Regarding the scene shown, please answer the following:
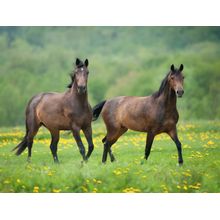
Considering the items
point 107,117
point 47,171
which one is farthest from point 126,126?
point 47,171

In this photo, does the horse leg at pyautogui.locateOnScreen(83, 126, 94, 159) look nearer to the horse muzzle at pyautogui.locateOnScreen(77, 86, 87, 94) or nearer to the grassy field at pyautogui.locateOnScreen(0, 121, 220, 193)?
the grassy field at pyautogui.locateOnScreen(0, 121, 220, 193)

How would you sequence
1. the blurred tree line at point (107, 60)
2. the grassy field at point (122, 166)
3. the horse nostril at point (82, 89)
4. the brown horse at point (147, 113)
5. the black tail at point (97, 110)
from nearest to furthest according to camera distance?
the grassy field at point (122, 166), the horse nostril at point (82, 89), the brown horse at point (147, 113), the blurred tree line at point (107, 60), the black tail at point (97, 110)

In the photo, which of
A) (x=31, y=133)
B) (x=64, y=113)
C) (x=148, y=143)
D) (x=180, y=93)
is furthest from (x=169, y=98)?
(x=31, y=133)

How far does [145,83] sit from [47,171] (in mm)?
2031

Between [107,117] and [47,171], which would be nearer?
[47,171]

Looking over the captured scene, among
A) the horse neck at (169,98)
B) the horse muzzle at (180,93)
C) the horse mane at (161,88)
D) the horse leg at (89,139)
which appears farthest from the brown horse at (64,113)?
the horse muzzle at (180,93)

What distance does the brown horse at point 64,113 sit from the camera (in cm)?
805

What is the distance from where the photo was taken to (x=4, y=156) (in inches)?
321

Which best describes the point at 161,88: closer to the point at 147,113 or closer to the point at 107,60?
the point at 147,113

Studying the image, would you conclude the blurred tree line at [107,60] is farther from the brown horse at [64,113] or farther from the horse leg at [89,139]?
the horse leg at [89,139]

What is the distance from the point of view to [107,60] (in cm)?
843

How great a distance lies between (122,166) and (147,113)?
89 centimetres

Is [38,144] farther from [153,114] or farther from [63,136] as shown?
[153,114]

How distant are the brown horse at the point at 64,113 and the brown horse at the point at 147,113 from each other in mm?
333
